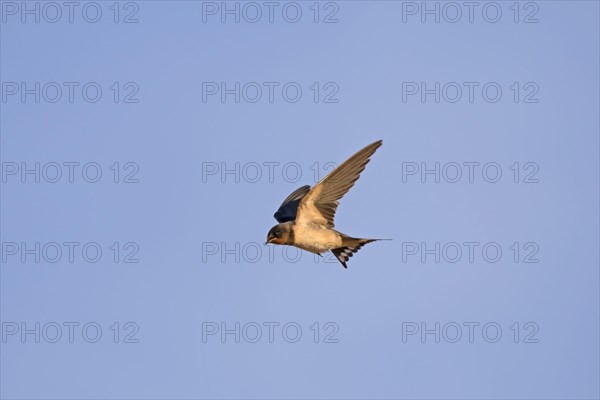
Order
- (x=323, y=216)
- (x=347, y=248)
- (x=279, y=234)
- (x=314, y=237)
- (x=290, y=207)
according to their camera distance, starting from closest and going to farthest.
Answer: (x=279, y=234) → (x=314, y=237) → (x=323, y=216) → (x=347, y=248) → (x=290, y=207)

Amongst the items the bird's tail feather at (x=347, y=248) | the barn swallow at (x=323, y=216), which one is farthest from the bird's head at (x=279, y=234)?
the bird's tail feather at (x=347, y=248)

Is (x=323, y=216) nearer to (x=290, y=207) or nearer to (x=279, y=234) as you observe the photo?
(x=279, y=234)

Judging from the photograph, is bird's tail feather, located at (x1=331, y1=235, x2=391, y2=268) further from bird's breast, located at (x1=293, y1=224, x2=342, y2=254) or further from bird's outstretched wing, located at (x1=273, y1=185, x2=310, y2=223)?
bird's outstretched wing, located at (x1=273, y1=185, x2=310, y2=223)

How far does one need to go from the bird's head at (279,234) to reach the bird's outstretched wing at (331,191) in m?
0.18

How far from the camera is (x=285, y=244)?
36.7ft

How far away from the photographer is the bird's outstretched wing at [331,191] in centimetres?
1114

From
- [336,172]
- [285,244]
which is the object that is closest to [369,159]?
[336,172]

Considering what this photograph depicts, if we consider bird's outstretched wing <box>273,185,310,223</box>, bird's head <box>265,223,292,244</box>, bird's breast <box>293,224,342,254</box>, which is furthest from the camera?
bird's outstretched wing <box>273,185,310,223</box>

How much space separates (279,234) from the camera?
1108cm

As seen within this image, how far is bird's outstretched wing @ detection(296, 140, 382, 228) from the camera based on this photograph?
11141 mm

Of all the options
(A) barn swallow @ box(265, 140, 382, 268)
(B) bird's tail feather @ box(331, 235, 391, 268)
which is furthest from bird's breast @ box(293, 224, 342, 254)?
(B) bird's tail feather @ box(331, 235, 391, 268)

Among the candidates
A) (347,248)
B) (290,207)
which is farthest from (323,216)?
(290,207)

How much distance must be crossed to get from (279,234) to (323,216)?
19.5 inches

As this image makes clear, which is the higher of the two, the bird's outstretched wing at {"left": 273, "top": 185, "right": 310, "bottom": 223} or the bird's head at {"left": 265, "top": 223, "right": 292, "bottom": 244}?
the bird's outstretched wing at {"left": 273, "top": 185, "right": 310, "bottom": 223}
